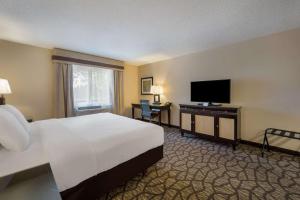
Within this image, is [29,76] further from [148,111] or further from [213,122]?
[213,122]

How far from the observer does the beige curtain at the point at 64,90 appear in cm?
356

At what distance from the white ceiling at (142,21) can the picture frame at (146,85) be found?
198cm

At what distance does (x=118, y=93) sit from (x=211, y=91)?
9.87 feet

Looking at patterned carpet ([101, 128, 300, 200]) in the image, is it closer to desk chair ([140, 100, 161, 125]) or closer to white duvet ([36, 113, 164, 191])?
white duvet ([36, 113, 164, 191])

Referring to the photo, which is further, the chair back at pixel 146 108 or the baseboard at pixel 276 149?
the chair back at pixel 146 108

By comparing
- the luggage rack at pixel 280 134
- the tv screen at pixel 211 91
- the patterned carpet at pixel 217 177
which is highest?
the tv screen at pixel 211 91

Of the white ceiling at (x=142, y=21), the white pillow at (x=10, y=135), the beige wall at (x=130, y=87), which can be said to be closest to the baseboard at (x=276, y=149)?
the white ceiling at (x=142, y=21)

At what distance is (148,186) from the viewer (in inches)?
70.6

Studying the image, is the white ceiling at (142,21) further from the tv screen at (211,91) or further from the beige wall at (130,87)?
the beige wall at (130,87)

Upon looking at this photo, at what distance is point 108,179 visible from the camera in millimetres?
1550

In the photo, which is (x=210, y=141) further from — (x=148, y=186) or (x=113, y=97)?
(x=113, y=97)

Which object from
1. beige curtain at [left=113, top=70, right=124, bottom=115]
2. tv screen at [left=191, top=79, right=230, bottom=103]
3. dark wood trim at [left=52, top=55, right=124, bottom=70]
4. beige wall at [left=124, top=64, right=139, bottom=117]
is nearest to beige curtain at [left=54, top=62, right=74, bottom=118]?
dark wood trim at [left=52, top=55, right=124, bottom=70]

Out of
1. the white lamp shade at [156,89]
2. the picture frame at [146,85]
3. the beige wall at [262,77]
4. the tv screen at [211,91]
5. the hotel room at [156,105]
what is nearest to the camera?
the hotel room at [156,105]

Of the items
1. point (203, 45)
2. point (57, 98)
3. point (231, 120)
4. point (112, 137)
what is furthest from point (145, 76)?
point (112, 137)
